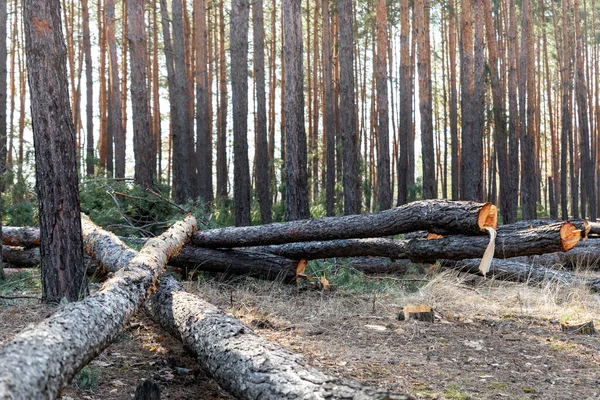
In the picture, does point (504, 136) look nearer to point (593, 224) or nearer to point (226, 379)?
point (593, 224)

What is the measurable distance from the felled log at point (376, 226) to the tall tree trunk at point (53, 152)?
187cm

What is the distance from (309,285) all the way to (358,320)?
1403 mm

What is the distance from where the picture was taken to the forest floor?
151 inches

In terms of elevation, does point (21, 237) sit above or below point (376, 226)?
below

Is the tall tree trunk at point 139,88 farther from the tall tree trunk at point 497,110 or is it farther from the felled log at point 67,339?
the tall tree trunk at point 497,110

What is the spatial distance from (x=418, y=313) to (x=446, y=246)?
0.71 metres

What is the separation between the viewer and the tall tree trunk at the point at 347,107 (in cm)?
1235

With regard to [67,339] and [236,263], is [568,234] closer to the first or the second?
[236,263]

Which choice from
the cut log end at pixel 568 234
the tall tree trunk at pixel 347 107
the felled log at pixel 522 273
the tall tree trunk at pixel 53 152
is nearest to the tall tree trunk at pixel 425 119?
the tall tree trunk at pixel 347 107

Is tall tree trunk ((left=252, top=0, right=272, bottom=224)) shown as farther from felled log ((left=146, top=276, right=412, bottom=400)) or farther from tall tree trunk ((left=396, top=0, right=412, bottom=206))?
felled log ((left=146, top=276, right=412, bottom=400))

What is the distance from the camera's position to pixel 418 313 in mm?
5793

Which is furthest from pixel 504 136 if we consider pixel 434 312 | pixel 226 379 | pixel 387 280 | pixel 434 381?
pixel 226 379

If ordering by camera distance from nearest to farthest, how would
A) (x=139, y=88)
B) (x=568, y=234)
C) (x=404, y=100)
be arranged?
1. (x=568, y=234)
2. (x=139, y=88)
3. (x=404, y=100)

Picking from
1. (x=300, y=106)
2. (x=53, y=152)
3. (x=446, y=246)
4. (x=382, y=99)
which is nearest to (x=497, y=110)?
(x=382, y=99)
